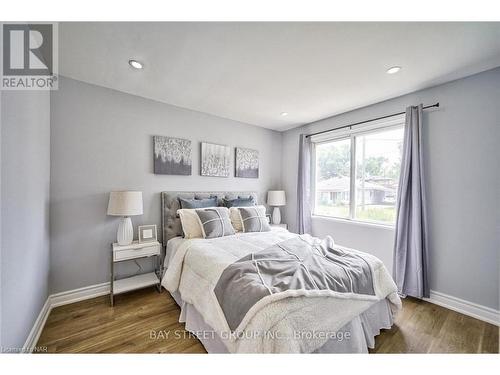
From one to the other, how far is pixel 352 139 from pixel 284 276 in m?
2.62

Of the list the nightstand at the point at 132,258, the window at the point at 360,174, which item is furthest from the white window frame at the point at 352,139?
the nightstand at the point at 132,258

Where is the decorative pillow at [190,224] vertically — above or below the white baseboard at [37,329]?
above

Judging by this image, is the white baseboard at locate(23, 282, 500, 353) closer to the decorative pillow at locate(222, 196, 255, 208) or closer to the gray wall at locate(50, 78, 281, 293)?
the gray wall at locate(50, 78, 281, 293)

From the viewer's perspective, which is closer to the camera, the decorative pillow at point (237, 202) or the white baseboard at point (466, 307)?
the white baseboard at point (466, 307)

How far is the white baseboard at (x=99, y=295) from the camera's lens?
1801 millimetres

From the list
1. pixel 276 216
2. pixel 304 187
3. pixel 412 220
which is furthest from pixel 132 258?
pixel 412 220

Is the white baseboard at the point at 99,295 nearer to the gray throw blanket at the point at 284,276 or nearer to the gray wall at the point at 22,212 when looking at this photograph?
the gray wall at the point at 22,212

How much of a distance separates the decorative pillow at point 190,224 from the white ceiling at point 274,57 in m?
1.55

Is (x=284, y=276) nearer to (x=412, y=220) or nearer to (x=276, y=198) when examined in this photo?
(x=412, y=220)

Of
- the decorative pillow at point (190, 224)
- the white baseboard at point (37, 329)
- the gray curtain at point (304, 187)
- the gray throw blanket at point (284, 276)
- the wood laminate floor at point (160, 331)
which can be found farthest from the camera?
the gray curtain at point (304, 187)

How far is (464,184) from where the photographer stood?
2074mm
